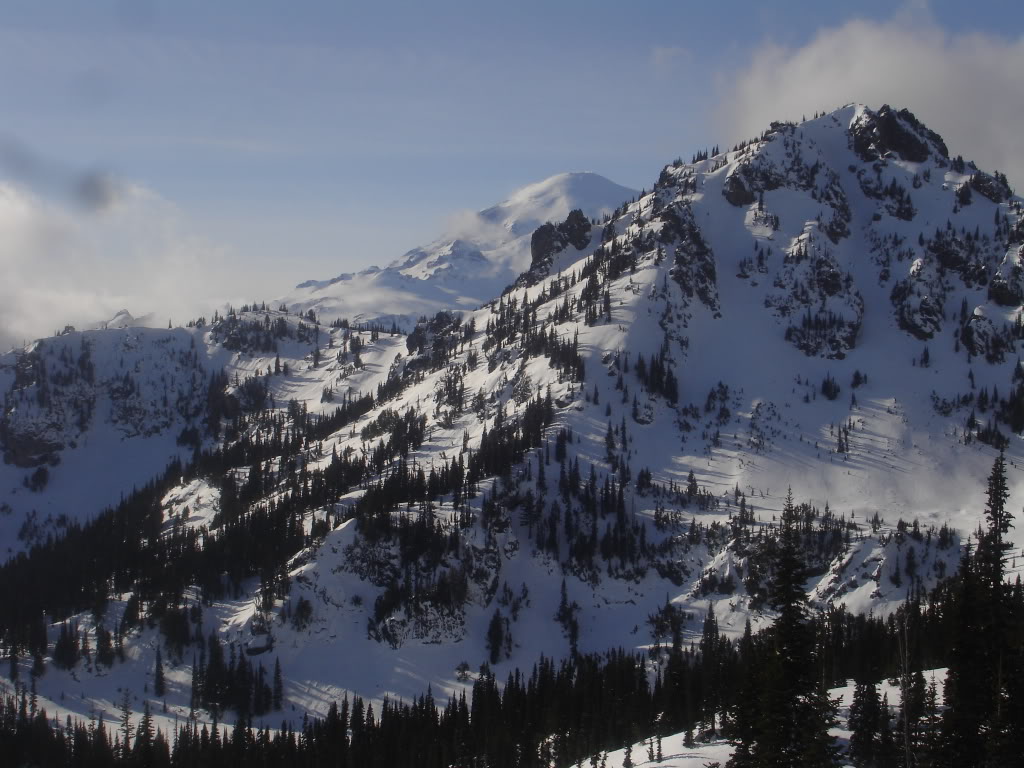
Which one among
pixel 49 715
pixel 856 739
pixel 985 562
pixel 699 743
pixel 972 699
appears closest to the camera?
pixel 972 699

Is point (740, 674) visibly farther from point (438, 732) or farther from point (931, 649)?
point (438, 732)

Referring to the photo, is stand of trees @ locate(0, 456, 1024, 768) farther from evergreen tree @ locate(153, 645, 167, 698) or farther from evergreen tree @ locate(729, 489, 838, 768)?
evergreen tree @ locate(153, 645, 167, 698)

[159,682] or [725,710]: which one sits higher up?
[725,710]

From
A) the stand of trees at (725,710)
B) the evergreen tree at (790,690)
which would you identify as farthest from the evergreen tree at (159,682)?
the evergreen tree at (790,690)

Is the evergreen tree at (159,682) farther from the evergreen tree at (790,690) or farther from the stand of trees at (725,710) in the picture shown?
the evergreen tree at (790,690)

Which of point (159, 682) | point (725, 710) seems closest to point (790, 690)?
point (725, 710)

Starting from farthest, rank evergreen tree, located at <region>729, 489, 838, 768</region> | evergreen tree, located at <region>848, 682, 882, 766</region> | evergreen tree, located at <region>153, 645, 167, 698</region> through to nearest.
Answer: evergreen tree, located at <region>153, 645, 167, 698</region> → evergreen tree, located at <region>848, 682, 882, 766</region> → evergreen tree, located at <region>729, 489, 838, 768</region>

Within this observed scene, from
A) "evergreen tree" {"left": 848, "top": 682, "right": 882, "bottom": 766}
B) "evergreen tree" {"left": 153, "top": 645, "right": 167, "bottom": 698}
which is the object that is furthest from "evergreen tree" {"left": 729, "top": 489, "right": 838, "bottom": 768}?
"evergreen tree" {"left": 153, "top": 645, "right": 167, "bottom": 698}

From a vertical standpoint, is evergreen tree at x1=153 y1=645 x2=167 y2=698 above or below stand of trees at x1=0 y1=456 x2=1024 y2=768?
below

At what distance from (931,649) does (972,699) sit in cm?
7641

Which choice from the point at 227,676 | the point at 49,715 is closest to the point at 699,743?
the point at 227,676

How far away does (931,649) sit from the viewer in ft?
457

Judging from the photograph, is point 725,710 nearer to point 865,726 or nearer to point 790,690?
point 865,726

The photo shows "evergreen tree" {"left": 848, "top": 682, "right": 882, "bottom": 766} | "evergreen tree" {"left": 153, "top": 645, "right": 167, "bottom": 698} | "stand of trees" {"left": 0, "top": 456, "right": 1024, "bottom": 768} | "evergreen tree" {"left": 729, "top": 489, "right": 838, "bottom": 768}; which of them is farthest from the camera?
"evergreen tree" {"left": 153, "top": 645, "right": 167, "bottom": 698}
